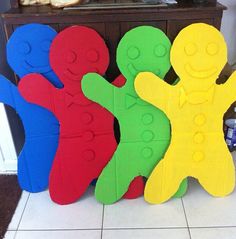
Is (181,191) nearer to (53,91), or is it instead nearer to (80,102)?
(80,102)

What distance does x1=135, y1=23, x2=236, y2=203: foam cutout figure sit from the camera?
1.20 meters

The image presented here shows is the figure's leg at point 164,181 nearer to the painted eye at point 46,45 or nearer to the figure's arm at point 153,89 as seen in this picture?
the figure's arm at point 153,89

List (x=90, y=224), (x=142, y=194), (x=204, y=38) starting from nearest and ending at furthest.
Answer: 1. (x=204, y=38)
2. (x=90, y=224)
3. (x=142, y=194)

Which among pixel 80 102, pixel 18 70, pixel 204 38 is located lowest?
pixel 80 102

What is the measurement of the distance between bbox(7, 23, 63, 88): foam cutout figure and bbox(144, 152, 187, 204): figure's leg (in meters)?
0.59

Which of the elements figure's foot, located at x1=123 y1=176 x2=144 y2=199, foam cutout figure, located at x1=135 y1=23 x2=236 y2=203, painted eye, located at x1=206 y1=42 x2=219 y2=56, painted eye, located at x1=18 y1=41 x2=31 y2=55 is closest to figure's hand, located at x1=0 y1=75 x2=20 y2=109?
painted eye, located at x1=18 y1=41 x2=31 y2=55

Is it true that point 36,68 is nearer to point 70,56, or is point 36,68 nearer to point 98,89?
point 70,56

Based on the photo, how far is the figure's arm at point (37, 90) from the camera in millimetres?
1248

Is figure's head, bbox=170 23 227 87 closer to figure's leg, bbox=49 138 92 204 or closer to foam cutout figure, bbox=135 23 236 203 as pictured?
foam cutout figure, bbox=135 23 236 203

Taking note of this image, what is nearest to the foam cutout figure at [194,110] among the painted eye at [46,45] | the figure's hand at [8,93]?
the painted eye at [46,45]

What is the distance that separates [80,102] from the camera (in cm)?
129

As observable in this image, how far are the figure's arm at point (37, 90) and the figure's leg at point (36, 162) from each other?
7.2 inches

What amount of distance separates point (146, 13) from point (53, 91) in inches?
19.0

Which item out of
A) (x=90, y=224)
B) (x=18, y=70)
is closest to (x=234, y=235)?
(x=90, y=224)
